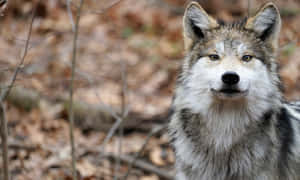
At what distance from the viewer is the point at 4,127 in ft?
13.4

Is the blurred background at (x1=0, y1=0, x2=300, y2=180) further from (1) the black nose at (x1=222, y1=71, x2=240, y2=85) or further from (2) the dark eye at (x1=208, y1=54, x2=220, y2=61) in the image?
(1) the black nose at (x1=222, y1=71, x2=240, y2=85)

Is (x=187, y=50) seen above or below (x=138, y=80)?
above

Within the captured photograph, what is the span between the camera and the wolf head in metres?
3.93

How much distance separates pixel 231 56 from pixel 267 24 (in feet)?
2.19

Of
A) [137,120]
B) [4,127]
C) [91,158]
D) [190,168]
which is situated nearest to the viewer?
[4,127]

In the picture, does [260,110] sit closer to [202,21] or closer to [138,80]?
[202,21]

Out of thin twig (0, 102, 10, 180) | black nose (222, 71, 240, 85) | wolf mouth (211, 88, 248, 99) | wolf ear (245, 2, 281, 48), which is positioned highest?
wolf ear (245, 2, 281, 48)

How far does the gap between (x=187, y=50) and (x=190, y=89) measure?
1.89 feet

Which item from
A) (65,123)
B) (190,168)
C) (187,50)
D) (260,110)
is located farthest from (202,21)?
(65,123)

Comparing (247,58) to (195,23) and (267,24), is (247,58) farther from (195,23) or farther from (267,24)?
(195,23)

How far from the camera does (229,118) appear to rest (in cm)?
422

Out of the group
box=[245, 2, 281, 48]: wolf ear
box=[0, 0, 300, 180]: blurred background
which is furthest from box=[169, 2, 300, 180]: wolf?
box=[0, 0, 300, 180]: blurred background

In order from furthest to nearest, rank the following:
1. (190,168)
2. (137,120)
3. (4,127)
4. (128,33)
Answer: (128,33), (137,120), (190,168), (4,127)

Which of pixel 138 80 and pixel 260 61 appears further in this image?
pixel 138 80
